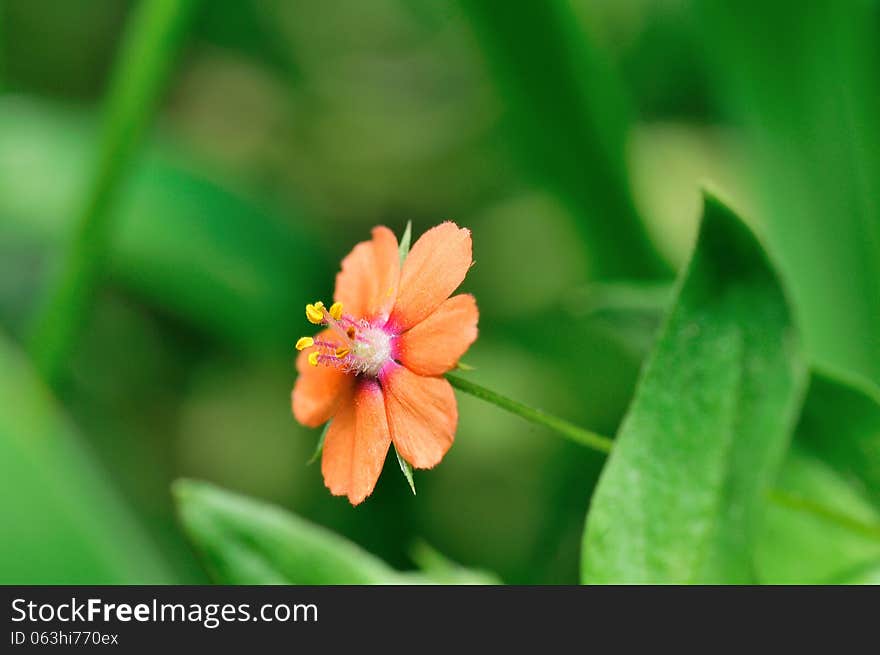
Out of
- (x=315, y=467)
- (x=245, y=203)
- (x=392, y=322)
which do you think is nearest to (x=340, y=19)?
(x=245, y=203)

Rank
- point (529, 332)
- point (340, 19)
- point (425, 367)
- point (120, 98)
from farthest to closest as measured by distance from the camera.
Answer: point (340, 19) → point (529, 332) → point (120, 98) → point (425, 367)

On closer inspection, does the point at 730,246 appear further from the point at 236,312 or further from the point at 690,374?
the point at 236,312

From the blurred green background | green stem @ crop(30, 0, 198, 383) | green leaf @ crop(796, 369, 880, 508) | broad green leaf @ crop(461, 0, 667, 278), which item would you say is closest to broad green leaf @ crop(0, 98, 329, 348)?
the blurred green background

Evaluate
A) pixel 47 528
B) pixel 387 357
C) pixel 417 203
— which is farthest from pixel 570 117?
pixel 47 528

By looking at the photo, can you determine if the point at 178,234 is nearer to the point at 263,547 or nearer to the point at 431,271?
the point at 263,547

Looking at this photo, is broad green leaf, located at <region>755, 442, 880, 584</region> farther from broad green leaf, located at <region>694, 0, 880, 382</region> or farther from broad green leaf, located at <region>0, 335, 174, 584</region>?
broad green leaf, located at <region>0, 335, 174, 584</region>

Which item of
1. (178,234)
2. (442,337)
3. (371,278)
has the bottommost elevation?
(442,337)

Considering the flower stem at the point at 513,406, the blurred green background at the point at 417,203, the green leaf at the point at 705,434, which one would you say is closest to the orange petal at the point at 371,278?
the flower stem at the point at 513,406
